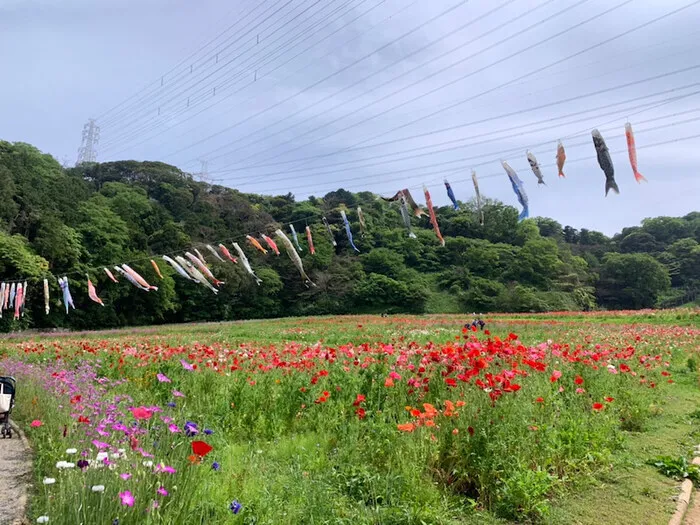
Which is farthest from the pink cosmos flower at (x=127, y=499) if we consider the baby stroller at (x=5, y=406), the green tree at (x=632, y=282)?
the green tree at (x=632, y=282)

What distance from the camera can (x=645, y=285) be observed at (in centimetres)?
5594

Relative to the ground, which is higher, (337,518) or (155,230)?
(155,230)

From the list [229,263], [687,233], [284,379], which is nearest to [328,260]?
[229,263]

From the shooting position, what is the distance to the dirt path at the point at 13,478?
269 cm

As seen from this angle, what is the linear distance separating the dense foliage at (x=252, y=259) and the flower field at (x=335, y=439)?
978 inches

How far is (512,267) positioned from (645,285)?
18.4 meters

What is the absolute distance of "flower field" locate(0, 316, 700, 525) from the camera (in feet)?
7.79

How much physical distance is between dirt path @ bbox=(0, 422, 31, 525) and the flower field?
3.3 inches

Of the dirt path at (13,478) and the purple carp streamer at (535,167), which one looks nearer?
the dirt path at (13,478)

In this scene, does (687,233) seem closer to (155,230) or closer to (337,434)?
(155,230)

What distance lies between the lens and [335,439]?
13.1 feet

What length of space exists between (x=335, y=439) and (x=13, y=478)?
2.47 metres

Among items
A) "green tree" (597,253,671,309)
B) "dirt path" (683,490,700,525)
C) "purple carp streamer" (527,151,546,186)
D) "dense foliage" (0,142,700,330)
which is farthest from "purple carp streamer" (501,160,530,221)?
"green tree" (597,253,671,309)

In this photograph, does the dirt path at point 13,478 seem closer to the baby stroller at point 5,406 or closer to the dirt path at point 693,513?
the baby stroller at point 5,406
